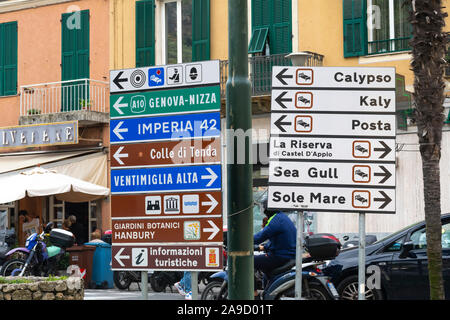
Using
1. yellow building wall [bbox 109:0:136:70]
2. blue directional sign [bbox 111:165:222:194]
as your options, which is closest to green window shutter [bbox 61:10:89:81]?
yellow building wall [bbox 109:0:136:70]

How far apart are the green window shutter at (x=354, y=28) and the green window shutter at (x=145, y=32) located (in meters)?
5.99

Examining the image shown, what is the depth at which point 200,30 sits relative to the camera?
24.0 meters

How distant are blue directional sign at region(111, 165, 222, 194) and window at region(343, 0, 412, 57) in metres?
14.2

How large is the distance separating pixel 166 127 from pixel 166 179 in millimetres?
454

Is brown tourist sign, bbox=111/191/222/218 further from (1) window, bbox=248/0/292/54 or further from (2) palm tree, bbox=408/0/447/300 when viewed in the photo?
(1) window, bbox=248/0/292/54

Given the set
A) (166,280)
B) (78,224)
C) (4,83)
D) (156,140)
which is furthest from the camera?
(4,83)

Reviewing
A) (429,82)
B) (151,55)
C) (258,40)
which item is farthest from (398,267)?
(151,55)

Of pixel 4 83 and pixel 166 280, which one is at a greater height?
pixel 4 83

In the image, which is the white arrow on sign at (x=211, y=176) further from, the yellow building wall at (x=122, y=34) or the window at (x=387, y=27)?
the yellow building wall at (x=122, y=34)

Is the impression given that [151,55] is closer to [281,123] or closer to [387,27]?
[387,27]

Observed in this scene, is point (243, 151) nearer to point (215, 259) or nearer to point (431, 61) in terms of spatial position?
point (215, 259)
